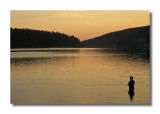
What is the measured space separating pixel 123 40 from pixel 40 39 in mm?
2757

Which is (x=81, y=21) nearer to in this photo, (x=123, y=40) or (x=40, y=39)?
(x=40, y=39)

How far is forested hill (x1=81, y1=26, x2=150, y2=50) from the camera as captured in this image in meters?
10.3

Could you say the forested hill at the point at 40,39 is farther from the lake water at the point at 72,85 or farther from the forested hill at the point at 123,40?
the forested hill at the point at 123,40

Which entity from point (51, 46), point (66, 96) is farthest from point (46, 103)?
point (51, 46)

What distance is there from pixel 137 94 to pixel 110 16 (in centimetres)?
265

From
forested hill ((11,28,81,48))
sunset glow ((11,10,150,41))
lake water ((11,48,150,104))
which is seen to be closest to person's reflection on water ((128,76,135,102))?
lake water ((11,48,150,104))

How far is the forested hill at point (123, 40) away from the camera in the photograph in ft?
33.6

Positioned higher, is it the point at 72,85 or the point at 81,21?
the point at 81,21

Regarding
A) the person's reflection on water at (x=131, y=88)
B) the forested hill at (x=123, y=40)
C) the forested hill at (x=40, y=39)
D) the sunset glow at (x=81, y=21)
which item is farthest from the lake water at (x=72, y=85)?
the sunset glow at (x=81, y=21)

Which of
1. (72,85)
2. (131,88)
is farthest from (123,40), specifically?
(72,85)

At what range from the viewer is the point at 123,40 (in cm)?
1077

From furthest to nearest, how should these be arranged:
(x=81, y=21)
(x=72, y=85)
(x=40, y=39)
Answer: (x=72, y=85)
(x=40, y=39)
(x=81, y=21)

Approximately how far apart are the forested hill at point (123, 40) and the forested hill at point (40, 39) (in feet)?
1.79

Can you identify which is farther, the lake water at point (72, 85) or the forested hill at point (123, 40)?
the forested hill at point (123, 40)
